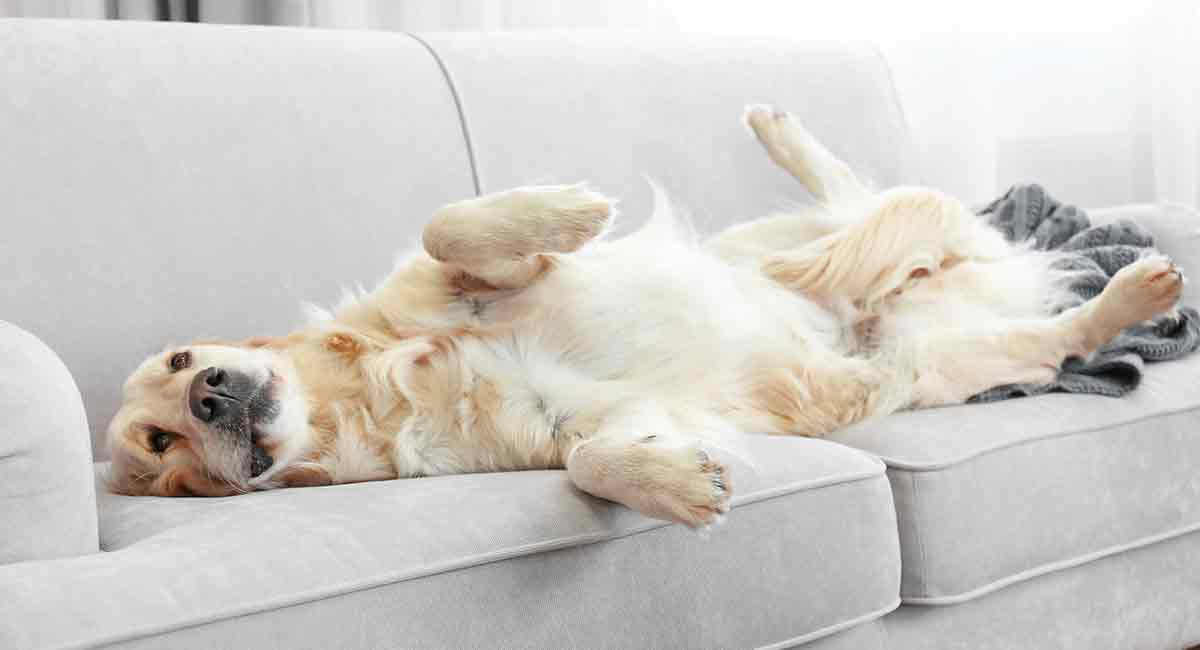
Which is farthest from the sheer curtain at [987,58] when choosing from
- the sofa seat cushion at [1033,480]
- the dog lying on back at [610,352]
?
the sofa seat cushion at [1033,480]

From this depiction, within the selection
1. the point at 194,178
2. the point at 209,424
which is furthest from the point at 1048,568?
the point at 194,178

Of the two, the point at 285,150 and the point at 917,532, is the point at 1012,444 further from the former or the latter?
the point at 285,150

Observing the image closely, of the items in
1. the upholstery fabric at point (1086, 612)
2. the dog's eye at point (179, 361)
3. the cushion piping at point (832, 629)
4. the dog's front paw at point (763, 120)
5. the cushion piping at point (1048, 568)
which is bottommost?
the upholstery fabric at point (1086, 612)

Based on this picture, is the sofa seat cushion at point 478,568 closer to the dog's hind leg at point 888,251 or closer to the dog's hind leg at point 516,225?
the dog's hind leg at point 516,225

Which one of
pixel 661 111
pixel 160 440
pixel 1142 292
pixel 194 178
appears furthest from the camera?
pixel 661 111

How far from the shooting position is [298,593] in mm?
1245

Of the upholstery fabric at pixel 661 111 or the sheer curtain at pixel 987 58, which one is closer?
the upholstery fabric at pixel 661 111

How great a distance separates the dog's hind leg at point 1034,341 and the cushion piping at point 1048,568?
27cm

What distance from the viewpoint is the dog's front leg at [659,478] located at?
1.38 m

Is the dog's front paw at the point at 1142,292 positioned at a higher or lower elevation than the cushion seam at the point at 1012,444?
higher

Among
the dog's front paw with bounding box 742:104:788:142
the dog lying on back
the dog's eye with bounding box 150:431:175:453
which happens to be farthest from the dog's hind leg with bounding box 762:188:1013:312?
the dog's eye with bounding box 150:431:175:453

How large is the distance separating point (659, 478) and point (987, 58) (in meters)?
2.45

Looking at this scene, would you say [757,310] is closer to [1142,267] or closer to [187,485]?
[1142,267]

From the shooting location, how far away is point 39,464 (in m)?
1.31
